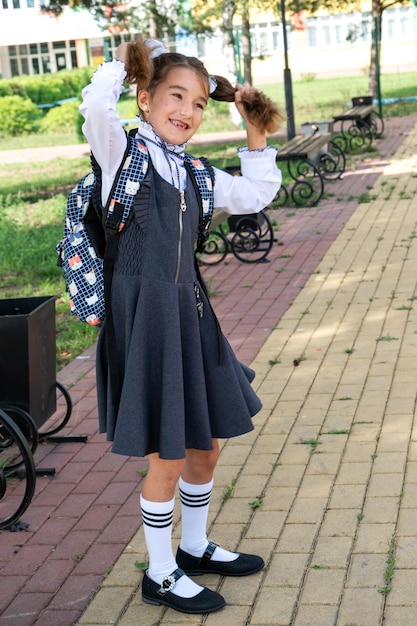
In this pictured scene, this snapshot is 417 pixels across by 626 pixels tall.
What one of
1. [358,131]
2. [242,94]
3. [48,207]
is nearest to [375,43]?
[358,131]

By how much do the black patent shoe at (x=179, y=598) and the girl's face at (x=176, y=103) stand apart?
4.67 ft

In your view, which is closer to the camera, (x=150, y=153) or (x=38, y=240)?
(x=150, y=153)

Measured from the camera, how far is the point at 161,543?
3.44 m

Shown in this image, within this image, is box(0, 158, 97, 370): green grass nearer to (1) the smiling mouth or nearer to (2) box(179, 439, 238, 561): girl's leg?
(2) box(179, 439, 238, 561): girl's leg

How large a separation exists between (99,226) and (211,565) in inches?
49.7

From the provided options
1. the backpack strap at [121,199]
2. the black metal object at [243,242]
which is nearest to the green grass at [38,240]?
→ the black metal object at [243,242]

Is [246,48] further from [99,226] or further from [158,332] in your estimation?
[158,332]

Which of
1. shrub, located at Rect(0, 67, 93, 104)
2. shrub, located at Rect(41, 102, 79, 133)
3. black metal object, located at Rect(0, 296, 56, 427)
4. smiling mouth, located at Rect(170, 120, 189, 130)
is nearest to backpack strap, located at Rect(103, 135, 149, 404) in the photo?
smiling mouth, located at Rect(170, 120, 189, 130)

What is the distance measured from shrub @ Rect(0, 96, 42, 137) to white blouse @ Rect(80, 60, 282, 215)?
2758 cm

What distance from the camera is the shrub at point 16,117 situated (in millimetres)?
30500

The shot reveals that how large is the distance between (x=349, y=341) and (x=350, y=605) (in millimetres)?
3341

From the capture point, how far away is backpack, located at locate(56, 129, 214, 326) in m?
3.22

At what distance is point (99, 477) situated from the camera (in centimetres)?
479

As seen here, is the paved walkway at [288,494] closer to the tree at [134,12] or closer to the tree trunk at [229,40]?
the tree at [134,12]
